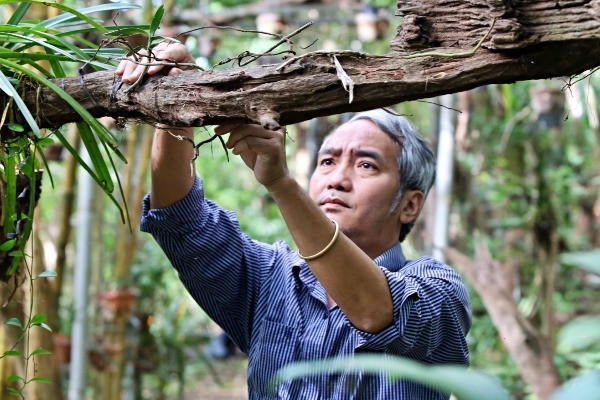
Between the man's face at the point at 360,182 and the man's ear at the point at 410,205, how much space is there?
0.04 meters

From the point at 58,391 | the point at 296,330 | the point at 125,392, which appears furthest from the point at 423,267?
the point at 125,392

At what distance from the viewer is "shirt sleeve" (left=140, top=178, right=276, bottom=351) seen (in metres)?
1.49

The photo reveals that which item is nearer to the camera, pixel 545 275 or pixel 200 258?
pixel 200 258

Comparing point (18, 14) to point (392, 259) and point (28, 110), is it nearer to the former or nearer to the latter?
point (28, 110)

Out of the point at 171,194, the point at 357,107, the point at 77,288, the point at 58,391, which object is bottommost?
the point at 58,391

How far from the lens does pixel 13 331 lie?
1756mm

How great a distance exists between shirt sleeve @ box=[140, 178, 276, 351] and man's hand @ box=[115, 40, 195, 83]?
31 centimetres

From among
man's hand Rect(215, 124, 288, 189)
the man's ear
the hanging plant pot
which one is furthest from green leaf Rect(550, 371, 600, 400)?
the hanging plant pot

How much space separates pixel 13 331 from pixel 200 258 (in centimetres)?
52

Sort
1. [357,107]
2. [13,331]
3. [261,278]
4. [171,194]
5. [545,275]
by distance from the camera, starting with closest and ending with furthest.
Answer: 1. [357,107]
2. [171,194]
3. [261,278]
4. [13,331]
5. [545,275]

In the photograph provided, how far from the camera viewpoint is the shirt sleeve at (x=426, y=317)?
51.9 inches

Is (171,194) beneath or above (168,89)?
beneath

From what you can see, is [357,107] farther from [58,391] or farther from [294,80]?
[58,391]

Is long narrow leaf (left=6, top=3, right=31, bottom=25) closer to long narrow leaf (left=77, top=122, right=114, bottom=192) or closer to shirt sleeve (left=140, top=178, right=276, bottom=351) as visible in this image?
long narrow leaf (left=77, top=122, right=114, bottom=192)
